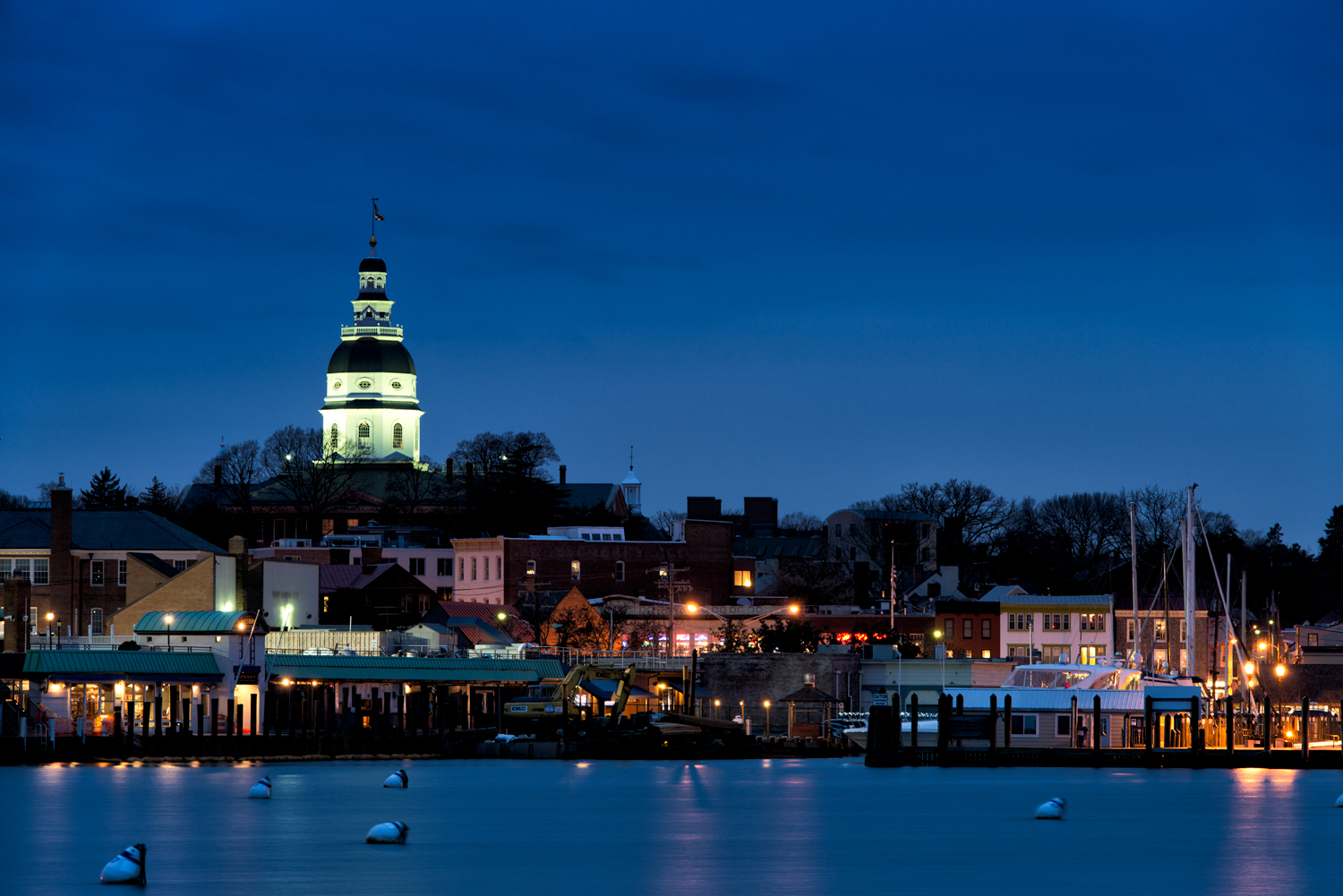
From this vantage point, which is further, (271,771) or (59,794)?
(271,771)

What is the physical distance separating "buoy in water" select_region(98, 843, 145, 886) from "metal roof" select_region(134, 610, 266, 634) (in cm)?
4691

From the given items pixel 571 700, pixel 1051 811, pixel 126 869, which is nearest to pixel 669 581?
pixel 571 700

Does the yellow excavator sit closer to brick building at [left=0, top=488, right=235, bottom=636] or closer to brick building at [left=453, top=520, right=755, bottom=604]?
brick building at [left=0, top=488, right=235, bottom=636]

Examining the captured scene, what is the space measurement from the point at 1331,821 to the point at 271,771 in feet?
130

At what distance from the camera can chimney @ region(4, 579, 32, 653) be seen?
3538 inches

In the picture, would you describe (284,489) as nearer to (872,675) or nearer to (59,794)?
(872,675)

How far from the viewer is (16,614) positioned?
3593 inches

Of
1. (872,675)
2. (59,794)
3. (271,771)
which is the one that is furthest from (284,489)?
(59,794)

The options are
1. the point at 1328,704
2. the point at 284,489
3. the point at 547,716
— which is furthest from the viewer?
the point at 284,489

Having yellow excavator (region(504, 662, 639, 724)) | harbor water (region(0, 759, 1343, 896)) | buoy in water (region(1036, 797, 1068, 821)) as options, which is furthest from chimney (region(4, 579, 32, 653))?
buoy in water (region(1036, 797, 1068, 821))

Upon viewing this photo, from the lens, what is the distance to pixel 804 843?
179 ft

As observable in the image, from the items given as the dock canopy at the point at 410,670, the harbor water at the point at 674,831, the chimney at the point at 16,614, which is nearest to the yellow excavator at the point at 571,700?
the dock canopy at the point at 410,670

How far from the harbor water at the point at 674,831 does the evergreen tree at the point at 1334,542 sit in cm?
11564

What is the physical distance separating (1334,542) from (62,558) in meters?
128
